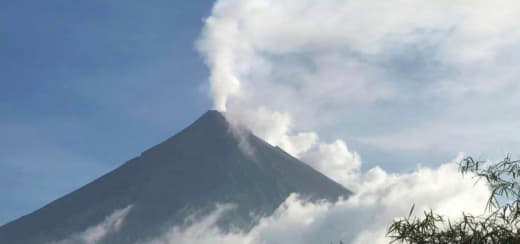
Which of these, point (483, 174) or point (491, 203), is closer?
point (491, 203)

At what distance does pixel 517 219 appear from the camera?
41.0 feet

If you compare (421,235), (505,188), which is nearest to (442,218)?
(421,235)

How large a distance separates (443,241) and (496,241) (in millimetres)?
1371

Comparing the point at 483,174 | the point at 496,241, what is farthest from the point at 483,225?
the point at 483,174

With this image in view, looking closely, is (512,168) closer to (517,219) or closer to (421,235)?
(517,219)

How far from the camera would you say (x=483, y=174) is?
13.4m

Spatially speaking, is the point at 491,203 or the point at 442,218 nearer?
the point at 491,203

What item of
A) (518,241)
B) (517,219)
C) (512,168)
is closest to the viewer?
(518,241)

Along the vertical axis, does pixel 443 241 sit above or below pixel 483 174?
below

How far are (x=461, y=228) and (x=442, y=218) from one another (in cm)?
67

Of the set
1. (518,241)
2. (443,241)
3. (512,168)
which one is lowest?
(518,241)

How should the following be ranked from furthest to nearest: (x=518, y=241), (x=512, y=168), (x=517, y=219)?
(x=512, y=168), (x=517, y=219), (x=518, y=241)

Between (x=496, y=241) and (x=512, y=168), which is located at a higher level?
(x=512, y=168)

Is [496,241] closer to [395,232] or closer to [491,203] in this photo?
[491,203]
